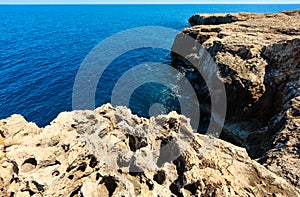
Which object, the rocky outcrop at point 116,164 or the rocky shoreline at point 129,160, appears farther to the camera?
the rocky shoreline at point 129,160

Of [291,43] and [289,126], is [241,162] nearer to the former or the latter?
[289,126]

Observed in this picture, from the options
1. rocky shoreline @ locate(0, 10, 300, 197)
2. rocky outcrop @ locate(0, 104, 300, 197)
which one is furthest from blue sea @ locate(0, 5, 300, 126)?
rocky outcrop @ locate(0, 104, 300, 197)

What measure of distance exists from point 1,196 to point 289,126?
26.2 metres

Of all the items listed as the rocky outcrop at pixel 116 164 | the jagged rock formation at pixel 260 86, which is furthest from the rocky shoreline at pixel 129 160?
the jagged rock formation at pixel 260 86

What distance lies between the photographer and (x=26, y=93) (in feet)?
177

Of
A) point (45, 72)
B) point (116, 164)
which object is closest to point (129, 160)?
point (116, 164)

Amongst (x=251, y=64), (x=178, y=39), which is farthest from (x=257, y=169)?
(x=178, y=39)

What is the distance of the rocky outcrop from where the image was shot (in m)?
12.2

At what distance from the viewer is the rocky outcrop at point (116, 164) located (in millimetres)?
12180

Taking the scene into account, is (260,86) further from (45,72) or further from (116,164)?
(45,72)

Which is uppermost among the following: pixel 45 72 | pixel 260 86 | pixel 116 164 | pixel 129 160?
pixel 45 72

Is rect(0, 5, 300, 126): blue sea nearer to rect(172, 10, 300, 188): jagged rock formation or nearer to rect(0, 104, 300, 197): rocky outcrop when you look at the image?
rect(172, 10, 300, 188): jagged rock formation

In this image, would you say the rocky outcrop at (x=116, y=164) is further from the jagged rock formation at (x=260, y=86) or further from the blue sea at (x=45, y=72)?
the blue sea at (x=45, y=72)

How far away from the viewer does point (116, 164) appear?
14219 millimetres
